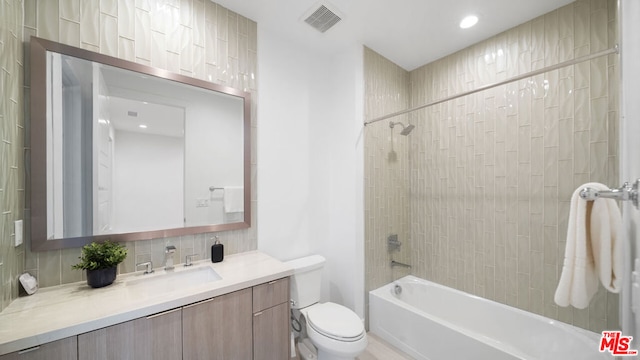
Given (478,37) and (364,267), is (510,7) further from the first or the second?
(364,267)

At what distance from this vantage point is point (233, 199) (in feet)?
5.97

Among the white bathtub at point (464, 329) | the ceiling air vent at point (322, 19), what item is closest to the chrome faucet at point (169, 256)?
the white bathtub at point (464, 329)

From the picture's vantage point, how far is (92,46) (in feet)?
4.35

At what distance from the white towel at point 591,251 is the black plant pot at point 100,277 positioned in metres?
2.16

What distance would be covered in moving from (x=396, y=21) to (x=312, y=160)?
53.6 inches

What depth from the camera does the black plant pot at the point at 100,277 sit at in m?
1.20

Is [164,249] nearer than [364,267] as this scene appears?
Yes

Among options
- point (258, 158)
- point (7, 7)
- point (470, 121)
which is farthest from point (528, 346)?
point (7, 7)

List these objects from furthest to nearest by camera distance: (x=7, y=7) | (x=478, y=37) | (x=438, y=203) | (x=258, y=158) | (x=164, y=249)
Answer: (x=438, y=203), (x=478, y=37), (x=258, y=158), (x=164, y=249), (x=7, y=7)

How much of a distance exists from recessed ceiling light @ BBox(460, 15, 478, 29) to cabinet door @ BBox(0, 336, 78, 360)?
2990 millimetres

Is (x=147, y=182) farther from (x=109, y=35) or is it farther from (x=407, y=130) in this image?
(x=407, y=130)

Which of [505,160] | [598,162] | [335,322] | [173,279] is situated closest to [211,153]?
[173,279]

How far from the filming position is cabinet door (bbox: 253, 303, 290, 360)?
53.7 inches

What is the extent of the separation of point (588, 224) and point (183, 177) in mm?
2193
